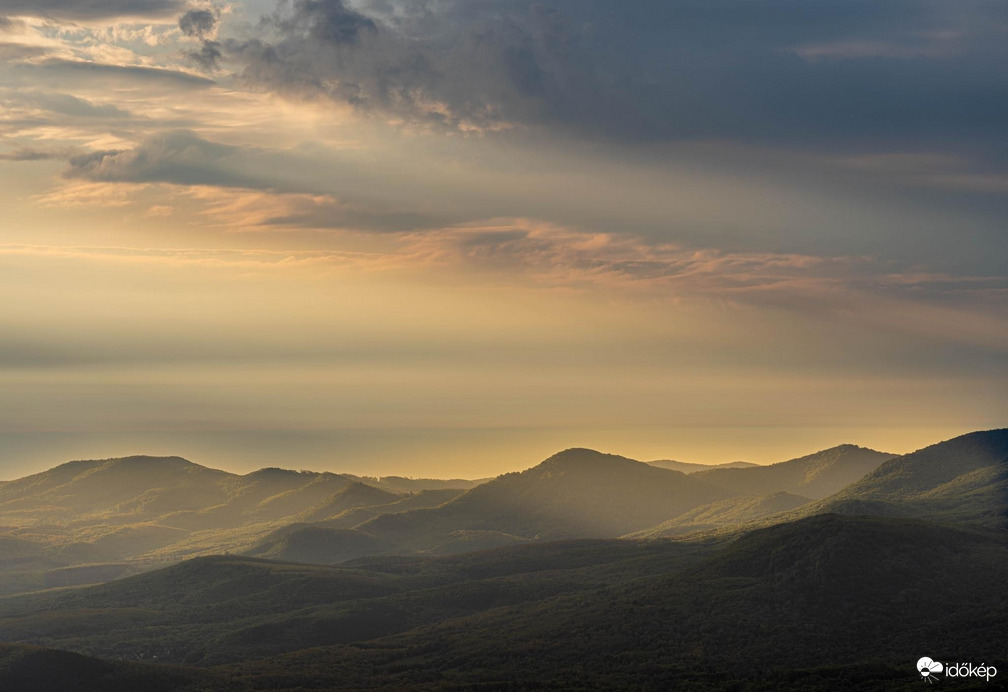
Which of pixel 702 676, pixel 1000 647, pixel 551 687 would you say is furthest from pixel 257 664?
pixel 1000 647

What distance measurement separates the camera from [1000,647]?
536 feet

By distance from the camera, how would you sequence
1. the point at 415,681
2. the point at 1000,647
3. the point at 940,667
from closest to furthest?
the point at 940,667 → the point at 1000,647 → the point at 415,681

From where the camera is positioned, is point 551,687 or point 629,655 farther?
point 629,655

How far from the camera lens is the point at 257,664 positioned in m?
193

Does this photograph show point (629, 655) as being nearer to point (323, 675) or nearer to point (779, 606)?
point (779, 606)

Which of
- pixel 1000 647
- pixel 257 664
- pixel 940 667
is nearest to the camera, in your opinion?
pixel 940 667

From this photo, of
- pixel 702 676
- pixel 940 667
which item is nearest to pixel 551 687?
pixel 702 676

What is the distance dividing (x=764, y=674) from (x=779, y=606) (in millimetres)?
41484

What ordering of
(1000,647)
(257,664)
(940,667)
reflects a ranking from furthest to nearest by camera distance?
(257,664) < (1000,647) < (940,667)

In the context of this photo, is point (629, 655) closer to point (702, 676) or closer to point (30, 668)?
point (702, 676)

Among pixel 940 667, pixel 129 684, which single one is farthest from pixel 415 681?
pixel 940 667

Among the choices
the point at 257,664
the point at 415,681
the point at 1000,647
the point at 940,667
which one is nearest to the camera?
the point at 940,667

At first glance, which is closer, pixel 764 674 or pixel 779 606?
pixel 764 674

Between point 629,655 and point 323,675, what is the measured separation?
48.7 m
